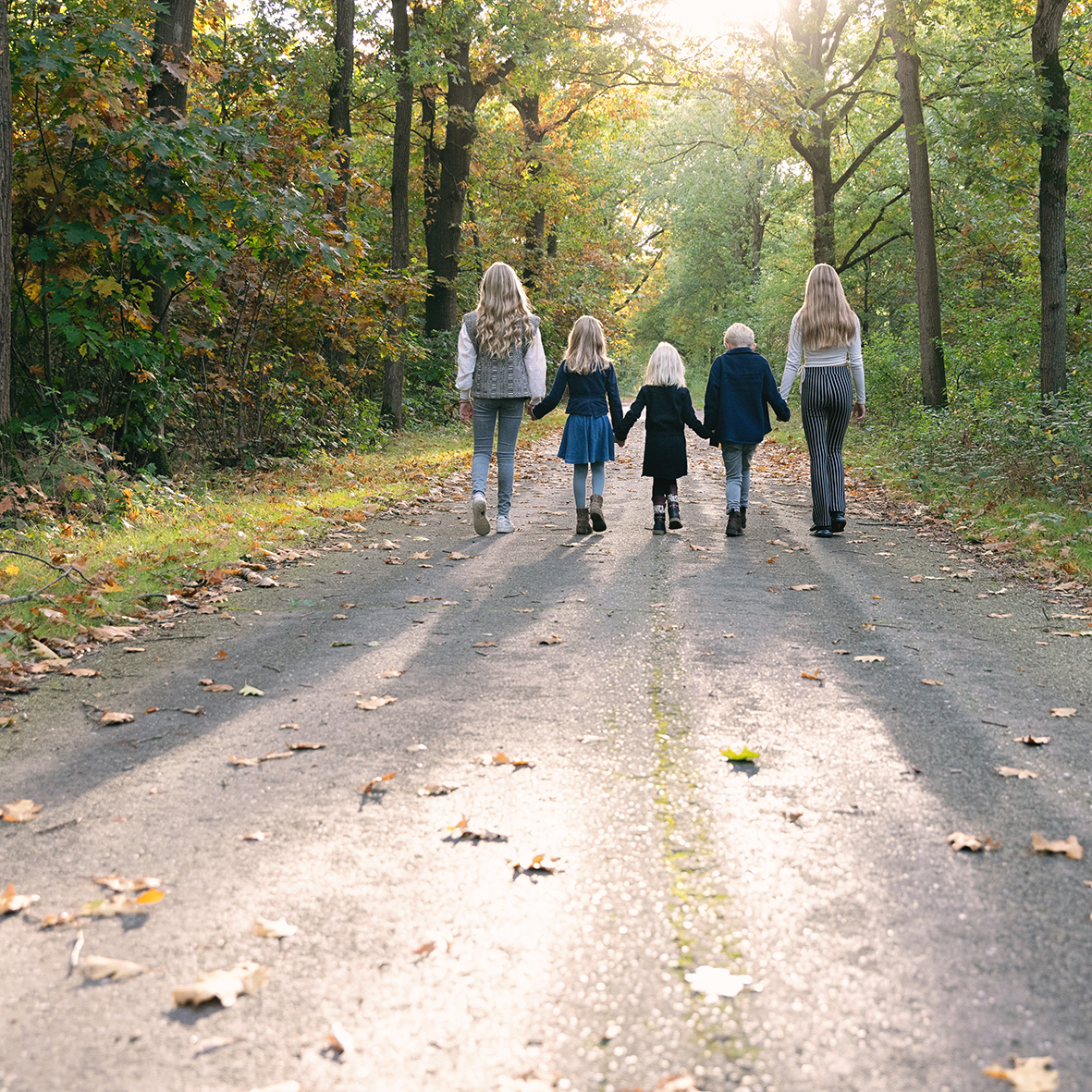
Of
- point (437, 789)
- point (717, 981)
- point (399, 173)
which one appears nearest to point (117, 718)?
point (437, 789)

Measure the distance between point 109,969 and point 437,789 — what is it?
52.7 inches

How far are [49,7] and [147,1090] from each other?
411 inches

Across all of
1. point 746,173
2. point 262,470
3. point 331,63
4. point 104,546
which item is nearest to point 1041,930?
point 104,546

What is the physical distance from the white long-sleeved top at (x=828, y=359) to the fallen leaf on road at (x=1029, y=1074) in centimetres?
805

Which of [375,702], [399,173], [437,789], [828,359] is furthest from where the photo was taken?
[399,173]

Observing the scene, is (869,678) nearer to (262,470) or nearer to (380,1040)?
(380,1040)

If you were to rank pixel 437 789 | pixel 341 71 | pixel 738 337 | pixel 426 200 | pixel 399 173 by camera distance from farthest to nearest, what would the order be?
1. pixel 426 200
2. pixel 399 173
3. pixel 341 71
4. pixel 738 337
5. pixel 437 789

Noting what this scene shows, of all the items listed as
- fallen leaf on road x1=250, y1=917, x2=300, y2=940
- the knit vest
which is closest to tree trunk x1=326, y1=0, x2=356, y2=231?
the knit vest

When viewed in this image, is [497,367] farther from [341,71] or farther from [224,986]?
[341,71]

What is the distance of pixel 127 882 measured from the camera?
301 cm

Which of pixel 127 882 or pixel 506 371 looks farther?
pixel 506 371

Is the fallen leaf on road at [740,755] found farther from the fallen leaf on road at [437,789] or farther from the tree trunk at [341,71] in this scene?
the tree trunk at [341,71]

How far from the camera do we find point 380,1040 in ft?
7.41

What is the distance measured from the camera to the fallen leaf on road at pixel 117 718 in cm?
446
